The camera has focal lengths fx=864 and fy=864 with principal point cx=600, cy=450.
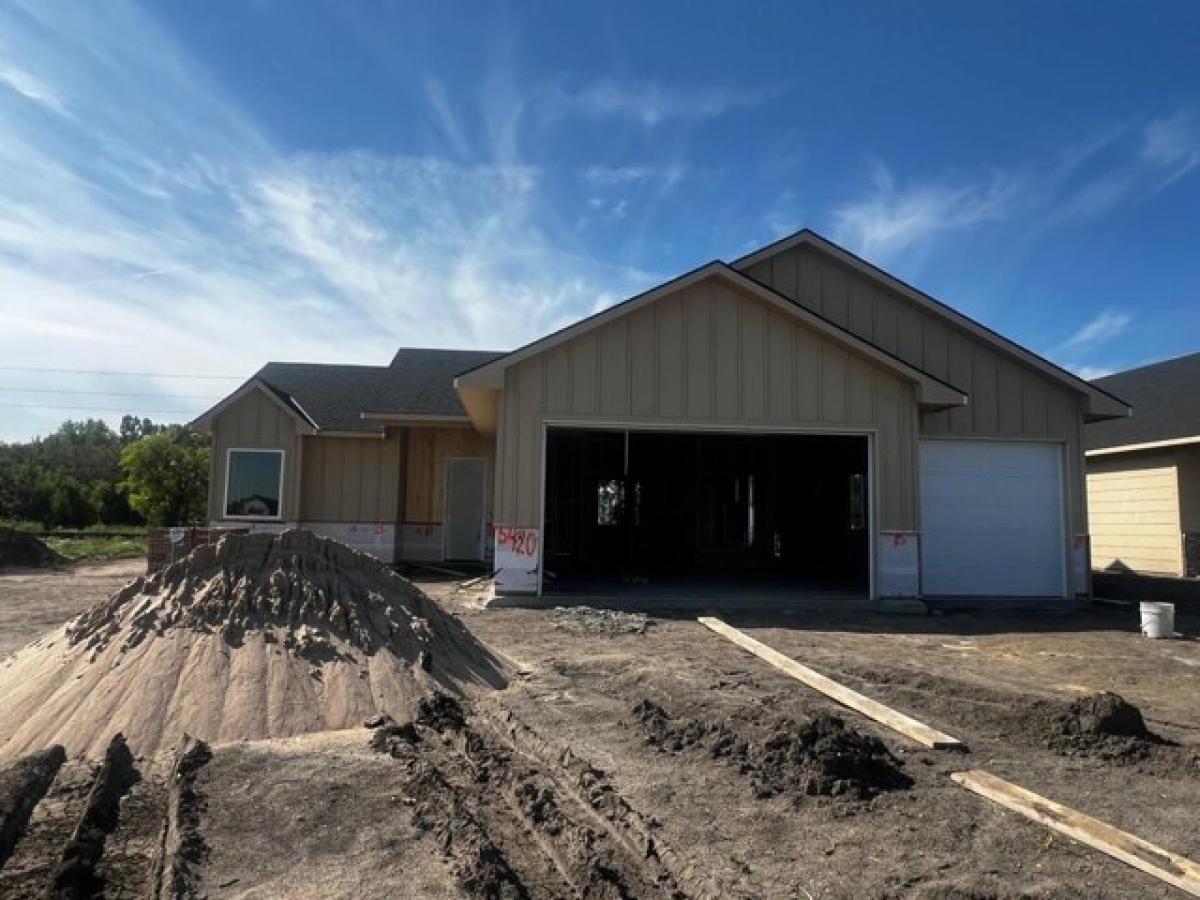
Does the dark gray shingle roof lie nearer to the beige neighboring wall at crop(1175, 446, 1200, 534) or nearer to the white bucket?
the white bucket

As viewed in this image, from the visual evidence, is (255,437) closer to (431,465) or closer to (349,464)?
(349,464)

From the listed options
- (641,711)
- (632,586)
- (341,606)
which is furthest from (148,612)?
(632,586)

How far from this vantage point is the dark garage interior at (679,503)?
1977cm

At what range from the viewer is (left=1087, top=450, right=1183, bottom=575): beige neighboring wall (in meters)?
18.8

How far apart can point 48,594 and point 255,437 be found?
16.7 feet

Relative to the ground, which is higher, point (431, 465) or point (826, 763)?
point (431, 465)

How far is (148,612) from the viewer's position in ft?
22.3

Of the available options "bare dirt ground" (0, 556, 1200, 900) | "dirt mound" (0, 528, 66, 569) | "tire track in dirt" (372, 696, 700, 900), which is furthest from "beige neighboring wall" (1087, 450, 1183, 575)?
"dirt mound" (0, 528, 66, 569)

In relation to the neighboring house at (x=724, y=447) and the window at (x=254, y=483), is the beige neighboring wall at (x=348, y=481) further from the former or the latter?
the window at (x=254, y=483)

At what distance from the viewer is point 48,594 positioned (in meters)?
13.8

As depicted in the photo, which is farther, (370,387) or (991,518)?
(370,387)

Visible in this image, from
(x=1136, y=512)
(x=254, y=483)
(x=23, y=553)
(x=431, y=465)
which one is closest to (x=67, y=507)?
(x=23, y=553)

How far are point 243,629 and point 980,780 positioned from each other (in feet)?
17.2

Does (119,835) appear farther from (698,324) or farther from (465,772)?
(698,324)
